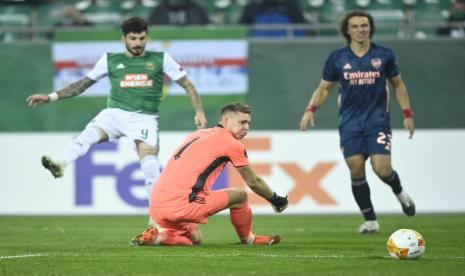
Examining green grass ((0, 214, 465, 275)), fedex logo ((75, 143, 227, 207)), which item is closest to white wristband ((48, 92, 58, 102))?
green grass ((0, 214, 465, 275))

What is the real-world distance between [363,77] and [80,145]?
3.43 meters

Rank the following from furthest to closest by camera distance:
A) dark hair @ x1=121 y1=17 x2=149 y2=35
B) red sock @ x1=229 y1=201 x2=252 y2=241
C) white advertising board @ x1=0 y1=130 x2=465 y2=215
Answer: white advertising board @ x1=0 y1=130 x2=465 y2=215, dark hair @ x1=121 y1=17 x2=149 y2=35, red sock @ x1=229 y1=201 x2=252 y2=241

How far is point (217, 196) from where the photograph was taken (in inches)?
380

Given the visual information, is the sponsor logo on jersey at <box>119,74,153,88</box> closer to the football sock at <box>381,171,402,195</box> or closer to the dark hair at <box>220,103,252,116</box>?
the dark hair at <box>220,103,252,116</box>

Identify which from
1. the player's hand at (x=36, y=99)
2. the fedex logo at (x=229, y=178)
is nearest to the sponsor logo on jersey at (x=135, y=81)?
the player's hand at (x=36, y=99)

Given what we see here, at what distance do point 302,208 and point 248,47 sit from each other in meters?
3.01

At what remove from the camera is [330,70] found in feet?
40.3

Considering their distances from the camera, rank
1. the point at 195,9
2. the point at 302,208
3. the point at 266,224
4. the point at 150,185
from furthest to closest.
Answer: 1. the point at 195,9
2. the point at 302,208
3. the point at 266,224
4. the point at 150,185

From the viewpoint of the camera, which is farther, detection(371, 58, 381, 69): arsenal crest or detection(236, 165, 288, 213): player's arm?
detection(371, 58, 381, 69): arsenal crest

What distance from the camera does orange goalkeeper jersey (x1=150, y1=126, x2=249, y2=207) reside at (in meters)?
9.53

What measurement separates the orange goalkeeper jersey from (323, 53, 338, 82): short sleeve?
3.02 meters

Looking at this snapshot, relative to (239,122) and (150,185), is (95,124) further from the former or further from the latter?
(239,122)

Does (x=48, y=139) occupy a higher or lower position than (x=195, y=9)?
lower

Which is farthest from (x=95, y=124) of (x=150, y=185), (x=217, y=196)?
(x=217, y=196)
